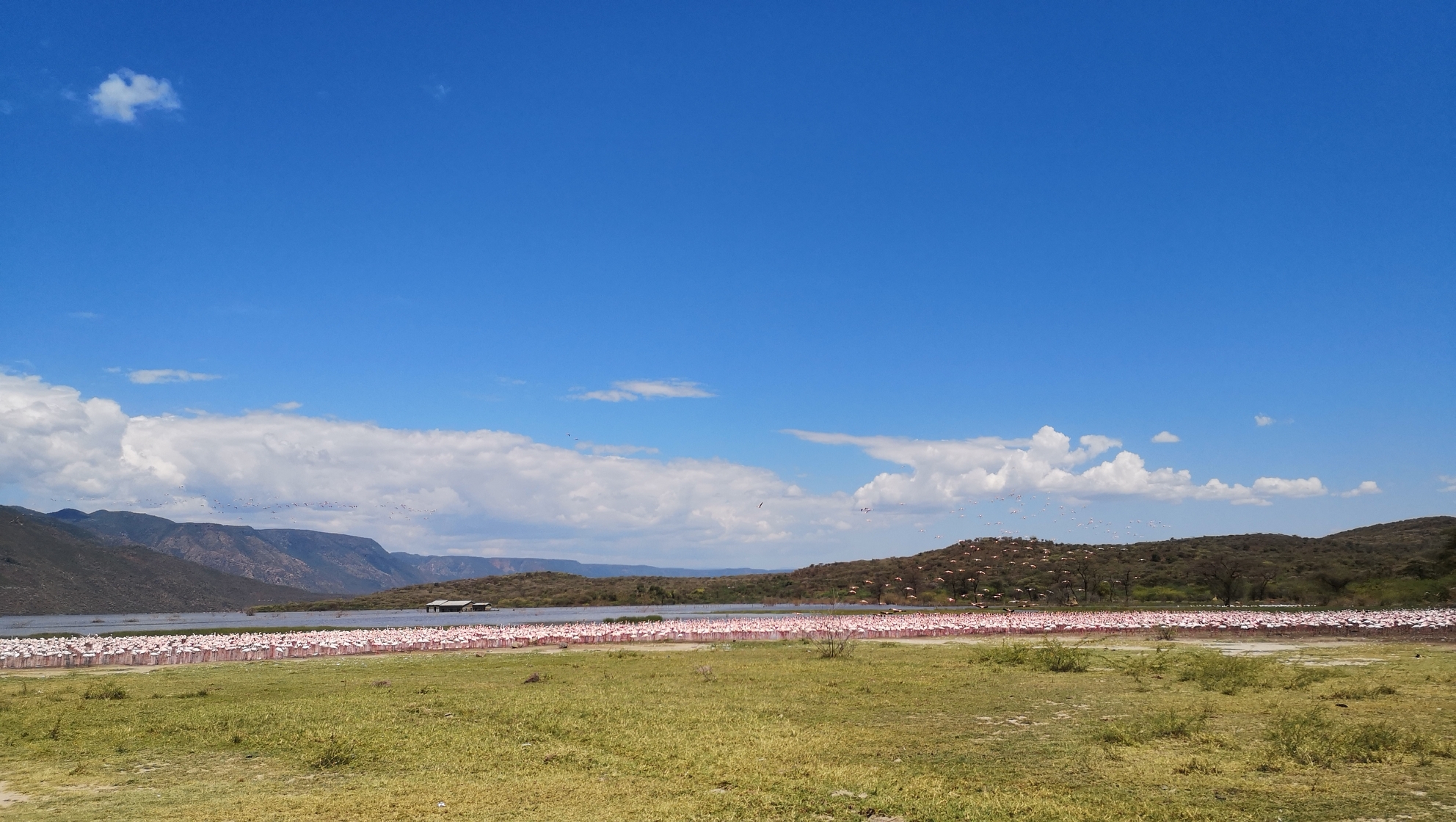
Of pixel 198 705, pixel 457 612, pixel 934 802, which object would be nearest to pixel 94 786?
pixel 198 705

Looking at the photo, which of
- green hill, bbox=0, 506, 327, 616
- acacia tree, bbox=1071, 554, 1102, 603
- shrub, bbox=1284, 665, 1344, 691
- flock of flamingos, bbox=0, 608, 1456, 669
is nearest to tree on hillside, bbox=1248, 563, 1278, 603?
acacia tree, bbox=1071, 554, 1102, 603

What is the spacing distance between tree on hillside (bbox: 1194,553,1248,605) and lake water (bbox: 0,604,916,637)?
956 inches

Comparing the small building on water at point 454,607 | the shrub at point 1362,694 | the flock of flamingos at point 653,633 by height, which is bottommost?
the small building on water at point 454,607

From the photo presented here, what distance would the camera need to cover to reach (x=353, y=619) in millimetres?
69750

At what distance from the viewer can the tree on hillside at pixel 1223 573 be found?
6038cm

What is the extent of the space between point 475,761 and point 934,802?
6438 mm

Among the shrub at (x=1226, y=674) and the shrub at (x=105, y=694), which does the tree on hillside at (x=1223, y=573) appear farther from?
the shrub at (x=105, y=694)

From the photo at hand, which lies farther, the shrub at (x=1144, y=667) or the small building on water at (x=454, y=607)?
the small building on water at (x=454, y=607)

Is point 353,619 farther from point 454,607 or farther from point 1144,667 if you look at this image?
point 1144,667

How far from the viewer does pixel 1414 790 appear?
9.46 m

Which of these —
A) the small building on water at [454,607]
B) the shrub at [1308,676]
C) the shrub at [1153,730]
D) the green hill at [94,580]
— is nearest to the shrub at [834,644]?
the shrub at [1308,676]

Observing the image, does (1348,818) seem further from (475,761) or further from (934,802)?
(475,761)

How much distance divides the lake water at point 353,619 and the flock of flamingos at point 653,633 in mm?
14634

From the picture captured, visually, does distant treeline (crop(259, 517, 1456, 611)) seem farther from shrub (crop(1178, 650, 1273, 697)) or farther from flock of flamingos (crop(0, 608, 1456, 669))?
shrub (crop(1178, 650, 1273, 697))
